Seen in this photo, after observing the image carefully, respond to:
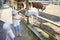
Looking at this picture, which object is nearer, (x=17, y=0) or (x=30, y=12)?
(x=30, y=12)

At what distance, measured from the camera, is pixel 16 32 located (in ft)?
24.2

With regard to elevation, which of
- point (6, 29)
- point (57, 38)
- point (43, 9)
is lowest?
point (43, 9)

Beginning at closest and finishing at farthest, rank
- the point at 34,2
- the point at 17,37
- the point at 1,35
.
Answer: the point at 1,35
the point at 17,37
the point at 34,2

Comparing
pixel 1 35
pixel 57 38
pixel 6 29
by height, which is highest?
pixel 6 29

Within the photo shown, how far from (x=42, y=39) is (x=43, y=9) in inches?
350

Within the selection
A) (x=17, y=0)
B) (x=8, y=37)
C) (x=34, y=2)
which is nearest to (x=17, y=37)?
(x=8, y=37)

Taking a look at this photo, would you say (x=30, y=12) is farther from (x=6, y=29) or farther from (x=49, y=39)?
(x=6, y=29)

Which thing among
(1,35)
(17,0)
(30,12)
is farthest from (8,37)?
(17,0)

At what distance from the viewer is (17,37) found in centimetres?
705

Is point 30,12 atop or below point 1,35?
below

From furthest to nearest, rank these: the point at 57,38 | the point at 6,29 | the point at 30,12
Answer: the point at 30,12 < the point at 57,38 < the point at 6,29

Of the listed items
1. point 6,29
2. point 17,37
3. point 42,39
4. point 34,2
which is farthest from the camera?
point 34,2

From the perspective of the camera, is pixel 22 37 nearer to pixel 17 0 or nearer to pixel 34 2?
pixel 34 2

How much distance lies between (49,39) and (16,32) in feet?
5.44
